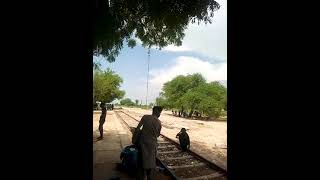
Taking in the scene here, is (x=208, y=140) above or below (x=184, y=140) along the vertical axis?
below

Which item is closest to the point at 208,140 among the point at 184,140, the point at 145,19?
the point at 184,140

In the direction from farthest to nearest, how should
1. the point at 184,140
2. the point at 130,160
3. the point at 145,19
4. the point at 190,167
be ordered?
1. the point at 184,140
2. the point at 145,19
3. the point at 190,167
4. the point at 130,160

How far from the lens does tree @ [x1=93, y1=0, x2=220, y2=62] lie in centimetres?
889

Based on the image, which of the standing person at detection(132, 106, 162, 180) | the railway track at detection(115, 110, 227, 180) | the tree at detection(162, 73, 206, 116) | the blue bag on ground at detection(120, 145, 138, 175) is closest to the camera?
the standing person at detection(132, 106, 162, 180)

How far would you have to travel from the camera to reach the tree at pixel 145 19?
889 cm

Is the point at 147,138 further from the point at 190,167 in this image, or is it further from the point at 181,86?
the point at 181,86

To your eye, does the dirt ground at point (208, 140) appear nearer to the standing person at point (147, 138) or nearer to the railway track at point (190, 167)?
the railway track at point (190, 167)

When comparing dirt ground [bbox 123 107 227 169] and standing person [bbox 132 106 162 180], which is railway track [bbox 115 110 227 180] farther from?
standing person [bbox 132 106 162 180]

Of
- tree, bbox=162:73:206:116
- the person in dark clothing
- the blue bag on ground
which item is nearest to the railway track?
the person in dark clothing

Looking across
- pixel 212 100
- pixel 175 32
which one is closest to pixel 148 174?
pixel 175 32

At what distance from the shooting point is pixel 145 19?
11.5m
